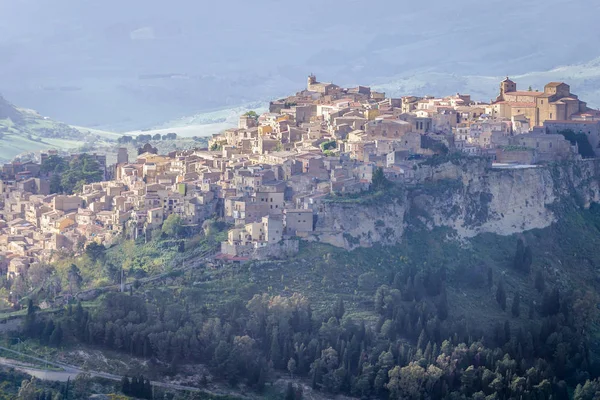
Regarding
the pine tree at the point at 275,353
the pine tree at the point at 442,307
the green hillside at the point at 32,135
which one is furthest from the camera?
the green hillside at the point at 32,135

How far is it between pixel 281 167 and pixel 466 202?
5.96 m

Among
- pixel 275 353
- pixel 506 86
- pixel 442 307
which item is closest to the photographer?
pixel 275 353

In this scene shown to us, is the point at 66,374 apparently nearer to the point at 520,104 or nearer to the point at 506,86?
the point at 520,104

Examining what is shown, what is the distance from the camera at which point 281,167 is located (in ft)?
163

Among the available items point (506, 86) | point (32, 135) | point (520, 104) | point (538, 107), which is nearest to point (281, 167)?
point (520, 104)

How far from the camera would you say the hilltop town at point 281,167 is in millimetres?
47781

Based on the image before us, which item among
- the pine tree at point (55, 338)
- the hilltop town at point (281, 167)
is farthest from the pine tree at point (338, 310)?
the pine tree at point (55, 338)

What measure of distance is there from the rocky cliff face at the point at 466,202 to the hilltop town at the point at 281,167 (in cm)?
61

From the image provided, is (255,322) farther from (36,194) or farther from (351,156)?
(36,194)

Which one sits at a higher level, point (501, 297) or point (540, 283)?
point (540, 283)

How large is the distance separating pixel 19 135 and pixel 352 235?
40.9 metres

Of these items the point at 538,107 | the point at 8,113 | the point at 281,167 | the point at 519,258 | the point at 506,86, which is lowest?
the point at 519,258

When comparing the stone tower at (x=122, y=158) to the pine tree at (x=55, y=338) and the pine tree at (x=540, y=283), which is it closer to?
the pine tree at (x=55, y=338)

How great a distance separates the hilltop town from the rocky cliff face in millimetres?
614
